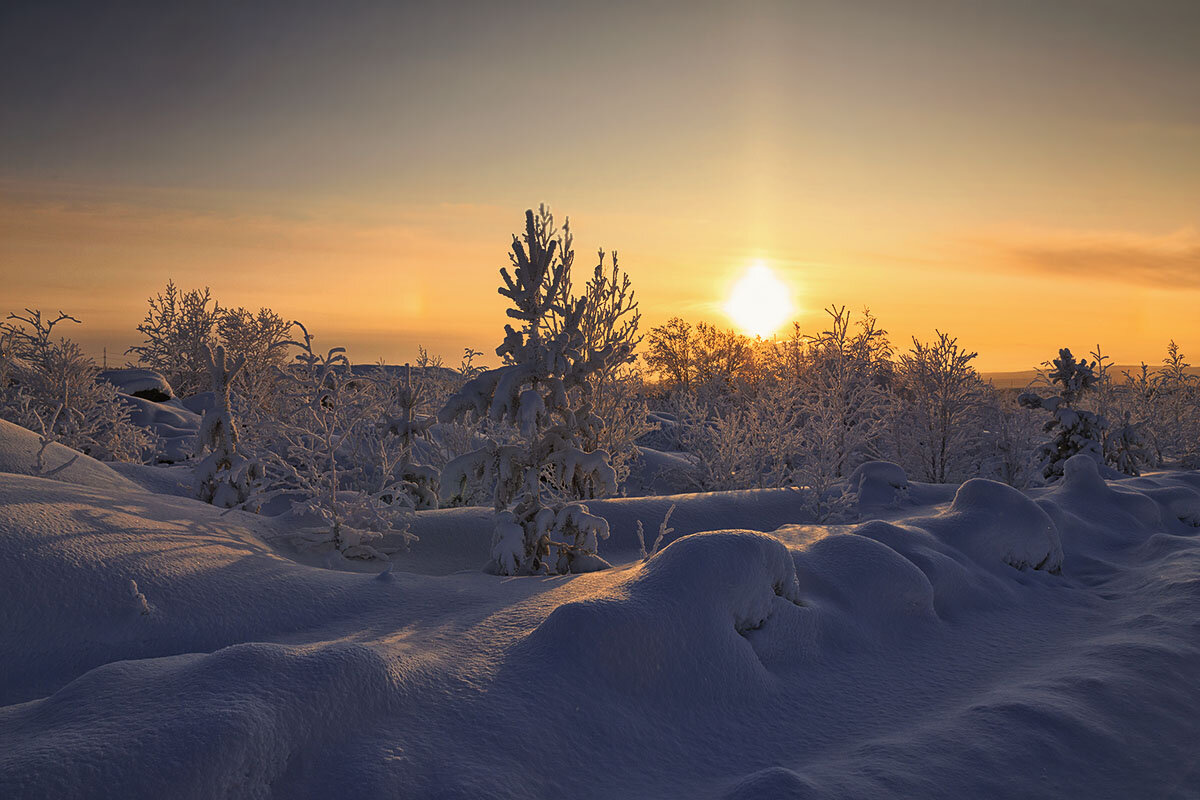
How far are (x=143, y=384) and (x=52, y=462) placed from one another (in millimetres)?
15836

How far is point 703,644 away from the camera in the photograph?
3760 millimetres

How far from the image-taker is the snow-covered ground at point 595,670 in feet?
8.69

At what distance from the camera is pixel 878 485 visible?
32.8 ft

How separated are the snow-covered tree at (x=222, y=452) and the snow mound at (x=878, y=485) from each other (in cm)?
798

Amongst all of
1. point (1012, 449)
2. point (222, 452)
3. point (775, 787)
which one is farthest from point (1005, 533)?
point (1012, 449)

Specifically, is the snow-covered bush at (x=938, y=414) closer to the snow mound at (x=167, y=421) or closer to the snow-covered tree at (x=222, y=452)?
the snow-covered tree at (x=222, y=452)

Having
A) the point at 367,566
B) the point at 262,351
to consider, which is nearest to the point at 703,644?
the point at 367,566

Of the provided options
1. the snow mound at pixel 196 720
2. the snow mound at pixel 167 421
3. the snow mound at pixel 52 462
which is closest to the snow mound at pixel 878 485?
the snow mound at pixel 196 720

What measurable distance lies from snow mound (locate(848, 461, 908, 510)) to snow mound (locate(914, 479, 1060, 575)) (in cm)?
273

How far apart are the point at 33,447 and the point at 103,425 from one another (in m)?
8.46

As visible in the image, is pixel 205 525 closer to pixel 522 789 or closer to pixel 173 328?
pixel 522 789

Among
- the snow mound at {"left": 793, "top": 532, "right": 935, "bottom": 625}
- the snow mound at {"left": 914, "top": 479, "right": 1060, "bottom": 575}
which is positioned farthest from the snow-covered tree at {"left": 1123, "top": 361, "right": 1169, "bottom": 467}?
the snow mound at {"left": 793, "top": 532, "right": 935, "bottom": 625}

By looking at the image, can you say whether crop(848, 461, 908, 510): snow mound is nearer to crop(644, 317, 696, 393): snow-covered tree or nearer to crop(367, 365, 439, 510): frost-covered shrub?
crop(367, 365, 439, 510): frost-covered shrub

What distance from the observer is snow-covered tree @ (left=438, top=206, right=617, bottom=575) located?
19.8 feet
